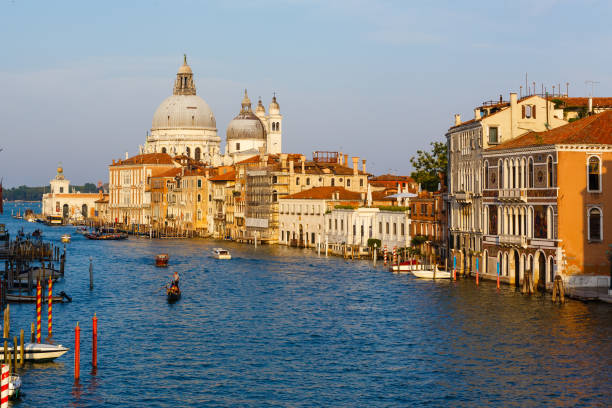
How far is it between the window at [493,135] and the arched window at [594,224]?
9.13 m

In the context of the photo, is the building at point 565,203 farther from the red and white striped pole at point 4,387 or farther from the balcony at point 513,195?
the red and white striped pole at point 4,387

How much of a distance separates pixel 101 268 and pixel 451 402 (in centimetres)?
4657

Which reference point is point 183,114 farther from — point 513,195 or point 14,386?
point 14,386


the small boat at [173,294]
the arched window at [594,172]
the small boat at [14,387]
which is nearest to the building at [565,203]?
the arched window at [594,172]

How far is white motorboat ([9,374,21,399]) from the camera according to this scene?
87.4ft

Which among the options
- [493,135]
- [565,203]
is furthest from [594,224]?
[493,135]

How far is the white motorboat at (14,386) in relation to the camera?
2664 centimetres

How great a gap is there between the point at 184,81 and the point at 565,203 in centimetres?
13339

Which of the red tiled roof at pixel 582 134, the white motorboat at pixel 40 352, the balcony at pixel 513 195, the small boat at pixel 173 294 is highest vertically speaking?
the red tiled roof at pixel 582 134

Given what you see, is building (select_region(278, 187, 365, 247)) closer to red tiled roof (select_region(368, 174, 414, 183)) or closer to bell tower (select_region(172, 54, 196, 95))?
red tiled roof (select_region(368, 174, 414, 183))

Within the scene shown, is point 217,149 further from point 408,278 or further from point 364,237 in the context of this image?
point 408,278

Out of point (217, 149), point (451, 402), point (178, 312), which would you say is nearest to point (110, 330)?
point (178, 312)

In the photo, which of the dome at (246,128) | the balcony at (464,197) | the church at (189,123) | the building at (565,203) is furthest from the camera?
the church at (189,123)

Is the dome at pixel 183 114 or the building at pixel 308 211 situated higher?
the dome at pixel 183 114
